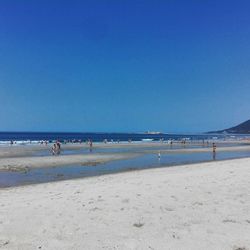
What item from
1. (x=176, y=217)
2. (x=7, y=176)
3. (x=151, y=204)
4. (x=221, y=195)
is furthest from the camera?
(x=7, y=176)

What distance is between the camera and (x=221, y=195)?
11.3 metres

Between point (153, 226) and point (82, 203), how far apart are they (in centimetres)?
284

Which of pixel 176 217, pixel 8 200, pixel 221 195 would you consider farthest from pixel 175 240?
pixel 8 200

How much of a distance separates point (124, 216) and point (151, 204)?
1.40 m

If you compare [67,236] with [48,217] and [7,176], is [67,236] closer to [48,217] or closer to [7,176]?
[48,217]

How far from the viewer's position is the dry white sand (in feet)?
23.4

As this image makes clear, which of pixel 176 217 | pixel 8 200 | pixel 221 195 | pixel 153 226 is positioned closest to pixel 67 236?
pixel 153 226

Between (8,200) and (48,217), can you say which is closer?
(48,217)

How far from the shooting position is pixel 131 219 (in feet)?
28.2

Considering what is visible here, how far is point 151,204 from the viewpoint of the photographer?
32.9 ft

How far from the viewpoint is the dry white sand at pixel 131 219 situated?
23.4ft

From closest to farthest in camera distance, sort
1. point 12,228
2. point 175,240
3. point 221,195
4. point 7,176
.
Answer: point 175,240 < point 12,228 < point 221,195 < point 7,176

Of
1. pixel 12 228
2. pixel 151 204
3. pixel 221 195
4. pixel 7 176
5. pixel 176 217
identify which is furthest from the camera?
pixel 7 176

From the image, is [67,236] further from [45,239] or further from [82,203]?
[82,203]
